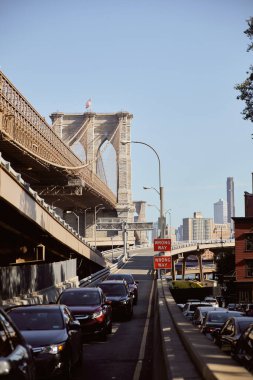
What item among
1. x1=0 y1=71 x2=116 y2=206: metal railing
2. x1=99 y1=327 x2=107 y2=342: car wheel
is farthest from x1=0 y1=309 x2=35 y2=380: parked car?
x1=0 y1=71 x2=116 y2=206: metal railing

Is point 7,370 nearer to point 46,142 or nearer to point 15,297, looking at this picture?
point 15,297

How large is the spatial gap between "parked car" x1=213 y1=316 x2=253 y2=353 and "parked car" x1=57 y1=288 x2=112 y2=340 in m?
5.84

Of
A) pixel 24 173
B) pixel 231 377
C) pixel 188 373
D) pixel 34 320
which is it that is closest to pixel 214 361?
pixel 188 373

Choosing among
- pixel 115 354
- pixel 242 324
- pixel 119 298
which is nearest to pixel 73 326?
pixel 242 324

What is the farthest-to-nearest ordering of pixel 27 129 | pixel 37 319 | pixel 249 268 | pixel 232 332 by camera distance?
pixel 249 268 < pixel 27 129 < pixel 232 332 < pixel 37 319

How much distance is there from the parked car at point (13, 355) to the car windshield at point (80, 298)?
13536 mm

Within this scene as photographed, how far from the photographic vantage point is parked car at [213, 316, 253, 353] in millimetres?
13570

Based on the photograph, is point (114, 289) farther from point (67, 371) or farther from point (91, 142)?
point (91, 142)

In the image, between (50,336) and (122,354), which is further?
(122,354)

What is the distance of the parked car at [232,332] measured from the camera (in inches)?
534

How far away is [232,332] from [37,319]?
3812 millimetres

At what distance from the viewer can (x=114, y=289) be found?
3002 centimetres

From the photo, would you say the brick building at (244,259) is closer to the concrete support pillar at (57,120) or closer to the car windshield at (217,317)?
the car windshield at (217,317)

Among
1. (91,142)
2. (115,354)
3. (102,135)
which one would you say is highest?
(102,135)
